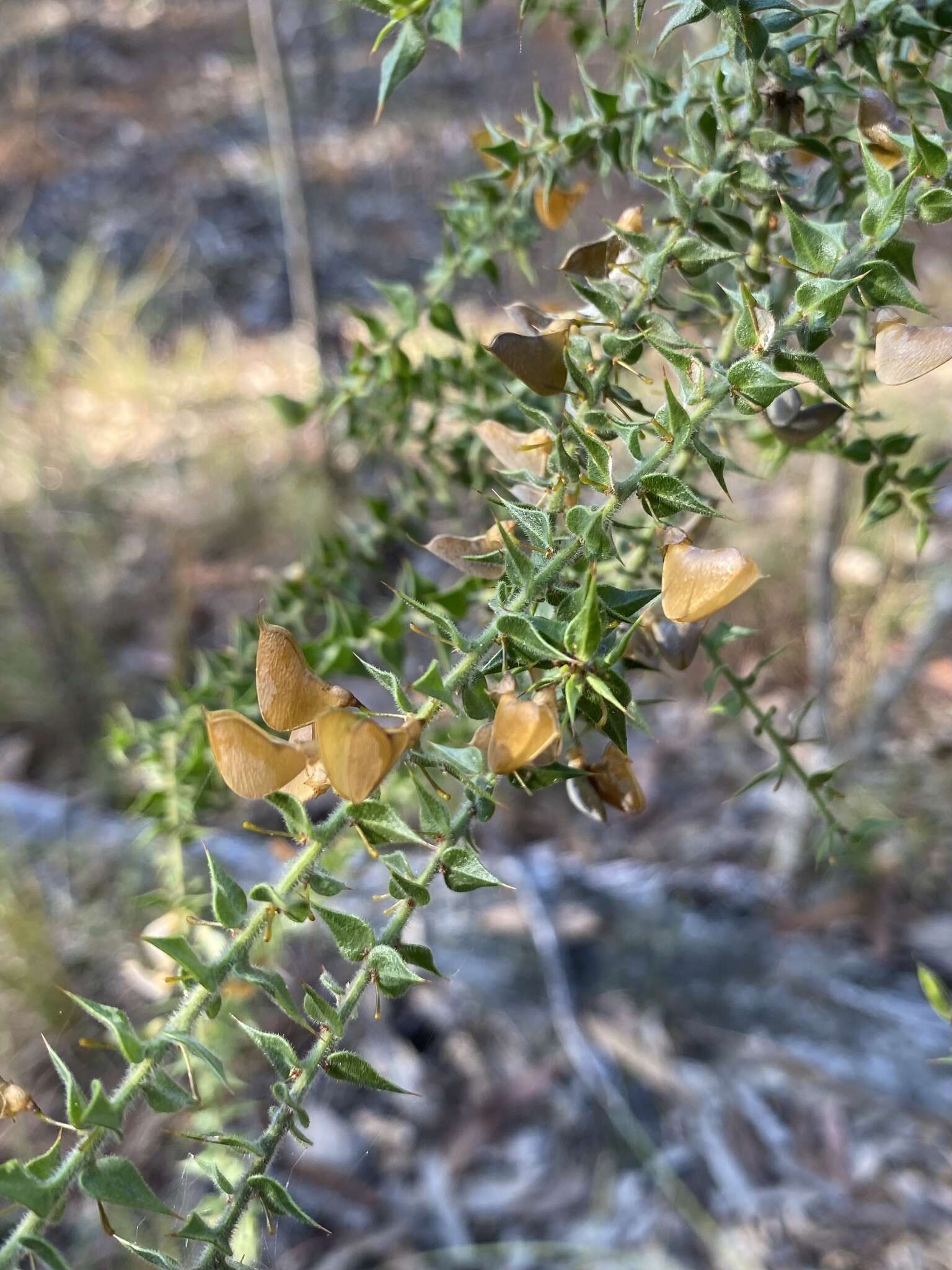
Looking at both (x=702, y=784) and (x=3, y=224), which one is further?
(x=3, y=224)

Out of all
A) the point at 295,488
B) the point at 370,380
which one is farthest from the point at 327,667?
the point at 295,488

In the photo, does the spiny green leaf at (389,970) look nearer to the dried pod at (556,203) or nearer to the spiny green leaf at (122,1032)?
the spiny green leaf at (122,1032)

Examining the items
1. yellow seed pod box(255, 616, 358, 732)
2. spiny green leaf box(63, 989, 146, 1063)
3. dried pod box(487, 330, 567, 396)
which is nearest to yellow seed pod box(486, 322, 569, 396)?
dried pod box(487, 330, 567, 396)

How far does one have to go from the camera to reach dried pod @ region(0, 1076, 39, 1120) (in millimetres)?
260

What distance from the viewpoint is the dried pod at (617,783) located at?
0.33 m

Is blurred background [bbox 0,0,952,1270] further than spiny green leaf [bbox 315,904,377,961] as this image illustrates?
Yes

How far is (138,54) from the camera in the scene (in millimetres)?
5840

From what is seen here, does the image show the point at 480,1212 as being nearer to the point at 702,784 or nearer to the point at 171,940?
the point at 702,784

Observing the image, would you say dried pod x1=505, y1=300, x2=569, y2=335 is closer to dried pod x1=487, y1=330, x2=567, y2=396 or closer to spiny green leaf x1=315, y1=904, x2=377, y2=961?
dried pod x1=487, y1=330, x2=567, y2=396

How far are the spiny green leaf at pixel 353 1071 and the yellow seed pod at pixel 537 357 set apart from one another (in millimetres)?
206

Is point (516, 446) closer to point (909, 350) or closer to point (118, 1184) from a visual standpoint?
point (909, 350)

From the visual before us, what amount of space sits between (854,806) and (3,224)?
14.4 ft

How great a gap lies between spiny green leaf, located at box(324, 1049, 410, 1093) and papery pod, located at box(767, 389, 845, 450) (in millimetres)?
255

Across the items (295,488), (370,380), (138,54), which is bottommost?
(295,488)
